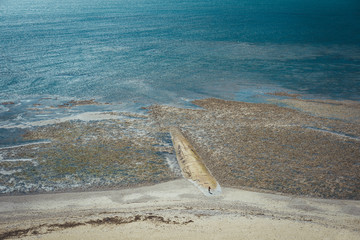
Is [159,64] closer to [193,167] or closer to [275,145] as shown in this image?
[275,145]

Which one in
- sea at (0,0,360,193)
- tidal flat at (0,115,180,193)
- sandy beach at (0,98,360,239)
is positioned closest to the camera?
sandy beach at (0,98,360,239)

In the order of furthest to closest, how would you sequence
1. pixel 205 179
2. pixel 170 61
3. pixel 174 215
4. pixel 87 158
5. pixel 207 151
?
pixel 170 61
pixel 207 151
pixel 87 158
pixel 205 179
pixel 174 215

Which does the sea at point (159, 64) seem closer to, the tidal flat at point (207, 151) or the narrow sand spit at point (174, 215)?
the tidal flat at point (207, 151)

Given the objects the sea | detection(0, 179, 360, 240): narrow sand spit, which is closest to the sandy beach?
detection(0, 179, 360, 240): narrow sand spit

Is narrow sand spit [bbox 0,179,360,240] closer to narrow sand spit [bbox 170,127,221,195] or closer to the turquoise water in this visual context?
narrow sand spit [bbox 170,127,221,195]

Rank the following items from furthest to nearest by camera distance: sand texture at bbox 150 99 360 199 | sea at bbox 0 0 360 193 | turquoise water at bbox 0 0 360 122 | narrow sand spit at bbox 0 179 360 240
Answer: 1. turquoise water at bbox 0 0 360 122
2. sea at bbox 0 0 360 193
3. sand texture at bbox 150 99 360 199
4. narrow sand spit at bbox 0 179 360 240

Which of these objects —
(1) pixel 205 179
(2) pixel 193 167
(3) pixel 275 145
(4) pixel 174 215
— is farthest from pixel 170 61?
(4) pixel 174 215

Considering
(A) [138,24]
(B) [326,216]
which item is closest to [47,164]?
(B) [326,216]

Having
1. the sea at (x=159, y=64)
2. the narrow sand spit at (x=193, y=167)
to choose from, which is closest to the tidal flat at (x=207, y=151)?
the narrow sand spit at (x=193, y=167)
